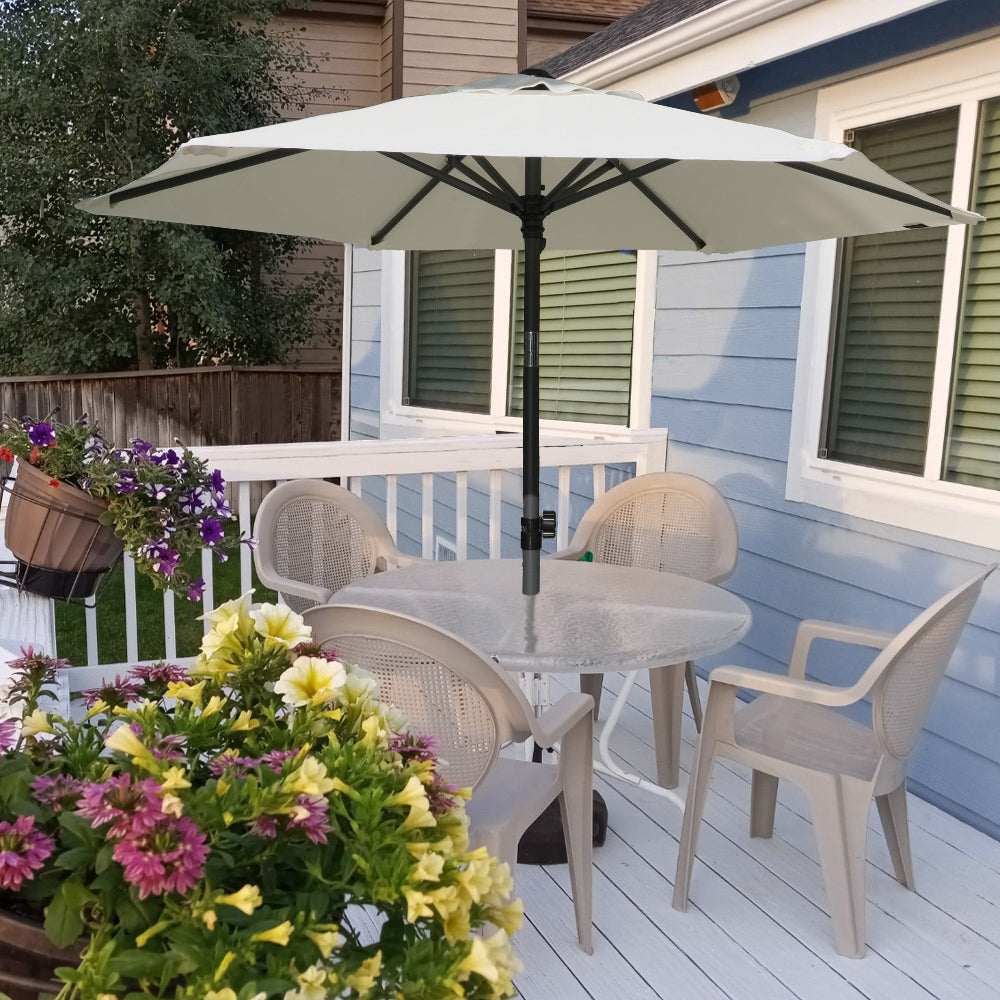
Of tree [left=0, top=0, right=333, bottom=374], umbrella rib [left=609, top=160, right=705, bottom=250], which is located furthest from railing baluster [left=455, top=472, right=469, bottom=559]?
tree [left=0, top=0, right=333, bottom=374]

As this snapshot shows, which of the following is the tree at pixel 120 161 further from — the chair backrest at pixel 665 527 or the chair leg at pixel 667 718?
the chair leg at pixel 667 718

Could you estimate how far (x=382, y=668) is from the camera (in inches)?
79.3

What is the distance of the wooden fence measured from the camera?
28.2 ft

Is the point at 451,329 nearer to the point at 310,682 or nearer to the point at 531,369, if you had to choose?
the point at 531,369

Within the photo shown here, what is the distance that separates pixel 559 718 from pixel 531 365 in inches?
39.0

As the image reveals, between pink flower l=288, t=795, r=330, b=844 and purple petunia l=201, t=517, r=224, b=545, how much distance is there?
133 cm

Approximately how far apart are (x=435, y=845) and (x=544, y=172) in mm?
2582

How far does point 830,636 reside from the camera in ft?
8.96

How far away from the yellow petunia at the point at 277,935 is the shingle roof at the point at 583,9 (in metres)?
9.38

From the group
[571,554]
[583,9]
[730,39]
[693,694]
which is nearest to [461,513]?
[571,554]

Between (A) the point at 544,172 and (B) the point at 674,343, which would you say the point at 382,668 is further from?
(B) the point at 674,343

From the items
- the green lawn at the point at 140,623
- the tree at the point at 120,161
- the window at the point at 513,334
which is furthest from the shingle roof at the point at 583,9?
the green lawn at the point at 140,623

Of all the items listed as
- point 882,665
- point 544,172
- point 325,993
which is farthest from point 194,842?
point 544,172

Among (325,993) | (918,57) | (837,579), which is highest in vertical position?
(918,57)
